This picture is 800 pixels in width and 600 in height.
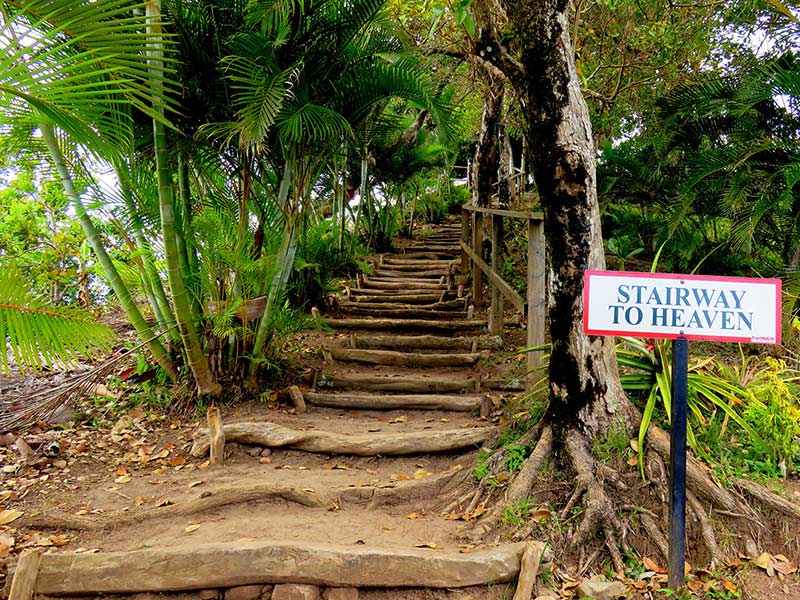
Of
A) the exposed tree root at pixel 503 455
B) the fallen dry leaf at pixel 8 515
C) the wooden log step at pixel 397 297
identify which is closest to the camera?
the fallen dry leaf at pixel 8 515

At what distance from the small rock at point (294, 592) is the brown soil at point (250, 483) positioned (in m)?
0.24

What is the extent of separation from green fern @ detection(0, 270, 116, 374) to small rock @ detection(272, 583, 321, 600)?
54.2 inches

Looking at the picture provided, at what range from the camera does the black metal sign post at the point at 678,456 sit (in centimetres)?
233

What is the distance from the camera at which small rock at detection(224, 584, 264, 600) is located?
105 inches

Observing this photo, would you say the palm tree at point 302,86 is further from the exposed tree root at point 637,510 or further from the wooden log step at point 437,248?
the wooden log step at point 437,248

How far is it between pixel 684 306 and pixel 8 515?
3.56 meters

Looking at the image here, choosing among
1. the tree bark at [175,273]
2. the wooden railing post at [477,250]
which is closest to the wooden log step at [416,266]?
the wooden railing post at [477,250]

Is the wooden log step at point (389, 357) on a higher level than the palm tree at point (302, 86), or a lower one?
lower

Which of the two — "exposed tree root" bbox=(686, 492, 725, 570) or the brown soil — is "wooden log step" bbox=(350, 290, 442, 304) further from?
"exposed tree root" bbox=(686, 492, 725, 570)

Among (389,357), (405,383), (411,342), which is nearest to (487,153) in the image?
(411,342)

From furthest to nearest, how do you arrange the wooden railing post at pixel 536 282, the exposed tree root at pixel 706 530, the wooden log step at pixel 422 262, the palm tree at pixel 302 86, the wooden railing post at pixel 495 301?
the wooden log step at pixel 422 262, the wooden railing post at pixel 495 301, the wooden railing post at pixel 536 282, the palm tree at pixel 302 86, the exposed tree root at pixel 706 530

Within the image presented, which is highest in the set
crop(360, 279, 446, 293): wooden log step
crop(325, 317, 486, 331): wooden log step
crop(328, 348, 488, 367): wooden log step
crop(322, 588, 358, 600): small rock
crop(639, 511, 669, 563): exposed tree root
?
crop(360, 279, 446, 293): wooden log step

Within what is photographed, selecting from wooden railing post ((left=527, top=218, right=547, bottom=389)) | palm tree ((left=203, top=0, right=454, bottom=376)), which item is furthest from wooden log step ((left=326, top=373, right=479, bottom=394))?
wooden railing post ((left=527, top=218, right=547, bottom=389))

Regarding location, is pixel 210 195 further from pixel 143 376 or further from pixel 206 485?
pixel 206 485
